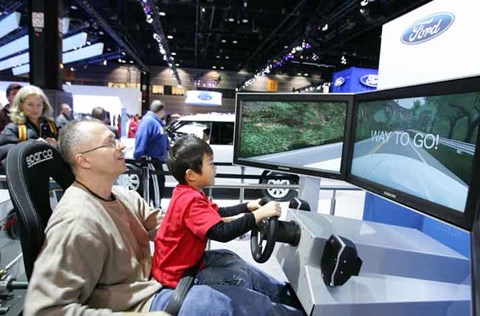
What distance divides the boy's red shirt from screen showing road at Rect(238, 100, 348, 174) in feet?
2.23

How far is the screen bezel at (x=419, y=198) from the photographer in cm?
110

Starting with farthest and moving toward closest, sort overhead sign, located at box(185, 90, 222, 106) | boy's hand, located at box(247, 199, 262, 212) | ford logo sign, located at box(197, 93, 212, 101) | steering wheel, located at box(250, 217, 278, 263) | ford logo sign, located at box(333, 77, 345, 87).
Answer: ford logo sign, located at box(197, 93, 212, 101), overhead sign, located at box(185, 90, 222, 106), ford logo sign, located at box(333, 77, 345, 87), boy's hand, located at box(247, 199, 262, 212), steering wheel, located at box(250, 217, 278, 263)

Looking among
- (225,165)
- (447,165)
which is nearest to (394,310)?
(447,165)

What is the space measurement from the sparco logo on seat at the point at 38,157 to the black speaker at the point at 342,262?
3.70 feet

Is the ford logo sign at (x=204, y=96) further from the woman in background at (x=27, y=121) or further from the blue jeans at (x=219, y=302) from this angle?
the blue jeans at (x=219, y=302)

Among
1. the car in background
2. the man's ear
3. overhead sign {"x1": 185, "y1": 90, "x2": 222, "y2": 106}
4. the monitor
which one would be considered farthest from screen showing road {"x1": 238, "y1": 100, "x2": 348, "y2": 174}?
overhead sign {"x1": 185, "y1": 90, "x2": 222, "y2": 106}

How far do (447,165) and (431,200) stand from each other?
0.14 metres

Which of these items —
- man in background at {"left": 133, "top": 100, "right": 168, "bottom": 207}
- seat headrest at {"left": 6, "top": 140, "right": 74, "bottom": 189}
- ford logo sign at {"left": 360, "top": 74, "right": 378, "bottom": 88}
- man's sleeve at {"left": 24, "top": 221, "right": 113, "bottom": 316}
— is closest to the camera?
man's sleeve at {"left": 24, "top": 221, "right": 113, "bottom": 316}

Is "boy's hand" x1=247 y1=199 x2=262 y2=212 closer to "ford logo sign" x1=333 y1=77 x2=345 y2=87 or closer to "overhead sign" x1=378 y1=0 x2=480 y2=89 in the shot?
"overhead sign" x1=378 y1=0 x2=480 y2=89

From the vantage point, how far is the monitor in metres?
1.88

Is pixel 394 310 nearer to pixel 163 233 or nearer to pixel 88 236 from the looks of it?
pixel 163 233

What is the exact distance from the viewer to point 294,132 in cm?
202

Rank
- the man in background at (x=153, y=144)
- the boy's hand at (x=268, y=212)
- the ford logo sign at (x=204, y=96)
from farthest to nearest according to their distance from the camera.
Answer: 1. the ford logo sign at (x=204, y=96)
2. the man in background at (x=153, y=144)
3. the boy's hand at (x=268, y=212)

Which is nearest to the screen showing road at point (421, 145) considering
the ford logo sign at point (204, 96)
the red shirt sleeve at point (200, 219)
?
the red shirt sleeve at point (200, 219)
